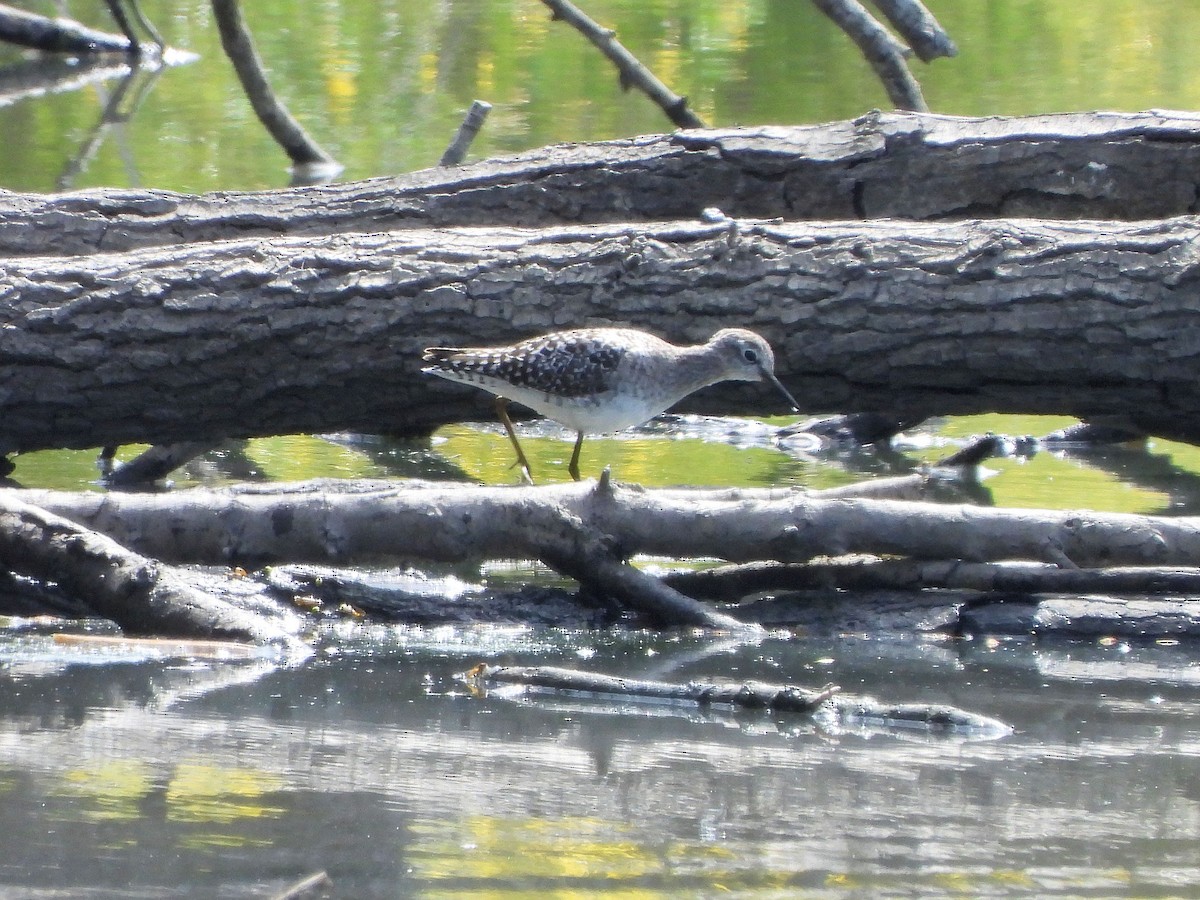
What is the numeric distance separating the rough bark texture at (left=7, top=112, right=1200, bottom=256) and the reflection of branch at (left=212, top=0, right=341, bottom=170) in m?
3.48

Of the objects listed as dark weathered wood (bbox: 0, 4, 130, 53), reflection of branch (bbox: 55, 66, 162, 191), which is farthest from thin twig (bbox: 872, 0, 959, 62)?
dark weathered wood (bbox: 0, 4, 130, 53)

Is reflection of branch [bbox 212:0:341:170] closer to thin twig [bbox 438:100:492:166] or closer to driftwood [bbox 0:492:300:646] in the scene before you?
thin twig [bbox 438:100:492:166]

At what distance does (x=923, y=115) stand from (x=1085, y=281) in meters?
1.55

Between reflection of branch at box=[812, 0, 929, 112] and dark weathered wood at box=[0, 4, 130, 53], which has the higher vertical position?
dark weathered wood at box=[0, 4, 130, 53]

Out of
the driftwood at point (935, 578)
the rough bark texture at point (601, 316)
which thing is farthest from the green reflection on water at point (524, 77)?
the driftwood at point (935, 578)

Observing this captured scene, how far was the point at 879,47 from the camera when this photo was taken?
8.30m

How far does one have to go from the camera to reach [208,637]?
471 centimetres

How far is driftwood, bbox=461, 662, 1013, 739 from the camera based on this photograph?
4.06 m

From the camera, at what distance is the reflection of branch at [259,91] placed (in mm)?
10797

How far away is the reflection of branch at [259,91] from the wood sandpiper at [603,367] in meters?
5.25

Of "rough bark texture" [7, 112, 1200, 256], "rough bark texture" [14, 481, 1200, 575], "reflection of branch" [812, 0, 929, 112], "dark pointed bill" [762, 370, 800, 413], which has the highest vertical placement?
"reflection of branch" [812, 0, 929, 112]

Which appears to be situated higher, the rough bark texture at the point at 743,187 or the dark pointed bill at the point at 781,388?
the rough bark texture at the point at 743,187

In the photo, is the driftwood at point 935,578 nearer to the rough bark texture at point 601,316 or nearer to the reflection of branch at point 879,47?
the rough bark texture at point 601,316

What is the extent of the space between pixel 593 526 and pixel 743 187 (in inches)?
103
